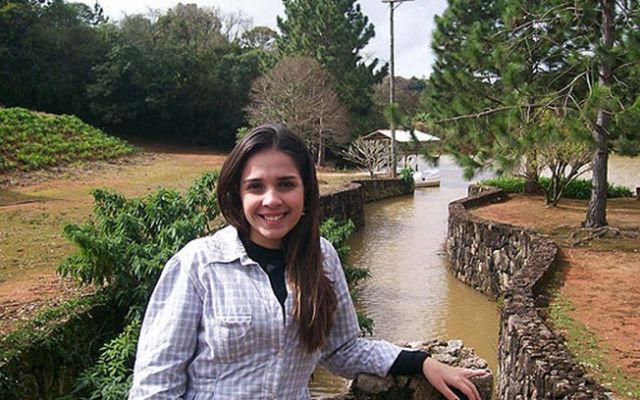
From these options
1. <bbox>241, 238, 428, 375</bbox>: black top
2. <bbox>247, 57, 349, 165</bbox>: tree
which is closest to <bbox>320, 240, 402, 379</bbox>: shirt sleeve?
<bbox>241, 238, 428, 375</bbox>: black top

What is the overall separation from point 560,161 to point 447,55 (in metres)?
3.24

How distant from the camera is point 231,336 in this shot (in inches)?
62.2

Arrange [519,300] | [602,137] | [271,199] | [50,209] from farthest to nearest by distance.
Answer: [50,209]
[602,137]
[519,300]
[271,199]

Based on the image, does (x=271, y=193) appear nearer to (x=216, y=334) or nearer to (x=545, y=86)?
(x=216, y=334)

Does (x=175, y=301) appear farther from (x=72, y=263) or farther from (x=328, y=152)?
(x=328, y=152)

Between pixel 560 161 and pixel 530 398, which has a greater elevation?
pixel 560 161

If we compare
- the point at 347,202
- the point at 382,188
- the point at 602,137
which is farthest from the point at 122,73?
the point at 602,137

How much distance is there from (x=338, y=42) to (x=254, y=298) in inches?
988

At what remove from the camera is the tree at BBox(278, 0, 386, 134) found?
25.6 metres

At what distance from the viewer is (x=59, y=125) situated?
2148 cm

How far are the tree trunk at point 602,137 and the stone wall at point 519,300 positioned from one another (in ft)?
5.01

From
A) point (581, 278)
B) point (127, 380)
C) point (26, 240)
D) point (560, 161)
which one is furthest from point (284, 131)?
point (560, 161)

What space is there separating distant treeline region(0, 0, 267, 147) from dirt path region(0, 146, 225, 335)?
21.1 ft

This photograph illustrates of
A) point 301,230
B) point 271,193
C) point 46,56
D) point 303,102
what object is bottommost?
point 301,230
